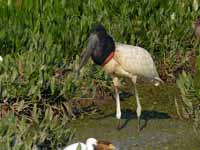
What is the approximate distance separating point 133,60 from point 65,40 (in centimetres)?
171

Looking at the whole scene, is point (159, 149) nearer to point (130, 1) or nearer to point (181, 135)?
point (181, 135)

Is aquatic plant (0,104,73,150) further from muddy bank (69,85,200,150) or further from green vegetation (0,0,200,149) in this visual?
green vegetation (0,0,200,149)

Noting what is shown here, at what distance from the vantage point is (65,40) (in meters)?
13.0

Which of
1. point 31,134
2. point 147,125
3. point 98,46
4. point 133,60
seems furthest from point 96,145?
point 98,46

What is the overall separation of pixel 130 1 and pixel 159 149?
439cm

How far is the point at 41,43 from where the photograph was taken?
1238 cm

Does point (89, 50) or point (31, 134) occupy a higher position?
point (89, 50)

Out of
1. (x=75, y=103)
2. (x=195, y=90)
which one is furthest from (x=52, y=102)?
(x=195, y=90)

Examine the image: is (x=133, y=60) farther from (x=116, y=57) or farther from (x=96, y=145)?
A: (x=96, y=145)

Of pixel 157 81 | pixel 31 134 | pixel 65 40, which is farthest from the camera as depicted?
pixel 65 40

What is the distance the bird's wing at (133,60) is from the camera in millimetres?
11617

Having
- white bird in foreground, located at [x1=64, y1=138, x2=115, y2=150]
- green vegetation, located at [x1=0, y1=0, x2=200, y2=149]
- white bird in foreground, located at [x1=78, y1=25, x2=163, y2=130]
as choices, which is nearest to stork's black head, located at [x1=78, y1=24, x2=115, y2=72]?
white bird in foreground, located at [x1=78, y1=25, x2=163, y2=130]

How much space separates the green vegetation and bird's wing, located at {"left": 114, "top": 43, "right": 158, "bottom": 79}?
54cm

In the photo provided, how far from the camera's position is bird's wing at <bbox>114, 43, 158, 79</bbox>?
1162cm
